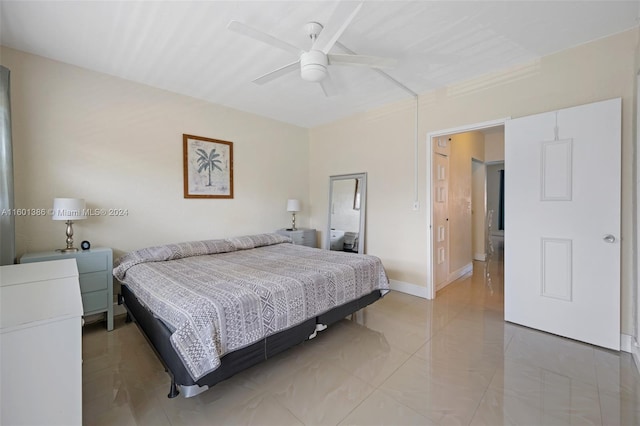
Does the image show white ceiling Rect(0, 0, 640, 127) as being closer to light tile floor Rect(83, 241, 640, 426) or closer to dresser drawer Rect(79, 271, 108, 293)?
dresser drawer Rect(79, 271, 108, 293)

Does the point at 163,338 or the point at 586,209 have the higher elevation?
the point at 586,209

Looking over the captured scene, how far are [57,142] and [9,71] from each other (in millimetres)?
623

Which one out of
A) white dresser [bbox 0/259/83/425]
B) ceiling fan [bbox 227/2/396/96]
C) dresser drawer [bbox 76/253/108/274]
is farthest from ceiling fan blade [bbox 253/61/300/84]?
dresser drawer [bbox 76/253/108/274]

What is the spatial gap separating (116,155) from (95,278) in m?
1.32

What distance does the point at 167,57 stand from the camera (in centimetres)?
260

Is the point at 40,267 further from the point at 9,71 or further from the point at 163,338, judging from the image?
the point at 9,71

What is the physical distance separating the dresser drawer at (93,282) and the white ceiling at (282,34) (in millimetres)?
2051

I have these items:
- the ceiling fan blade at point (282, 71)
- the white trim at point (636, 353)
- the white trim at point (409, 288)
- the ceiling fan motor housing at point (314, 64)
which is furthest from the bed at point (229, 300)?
the white trim at point (636, 353)

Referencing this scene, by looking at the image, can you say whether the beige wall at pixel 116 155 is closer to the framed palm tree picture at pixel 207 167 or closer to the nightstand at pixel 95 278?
the framed palm tree picture at pixel 207 167

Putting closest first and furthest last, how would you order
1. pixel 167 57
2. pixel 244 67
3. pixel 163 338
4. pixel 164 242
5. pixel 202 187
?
pixel 163 338, pixel 167 57, pixel 244 67, pixel 164 242, pixel 202 187

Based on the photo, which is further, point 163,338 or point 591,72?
point 591,72

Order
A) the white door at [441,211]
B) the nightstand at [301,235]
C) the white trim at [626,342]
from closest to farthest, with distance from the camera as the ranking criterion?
1. the white trim at [626,342]
2. the white door at [441,211]
3. the nightstand at [301,235]

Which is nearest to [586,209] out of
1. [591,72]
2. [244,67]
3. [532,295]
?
[532,295]

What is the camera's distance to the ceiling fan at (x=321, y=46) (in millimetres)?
1588
